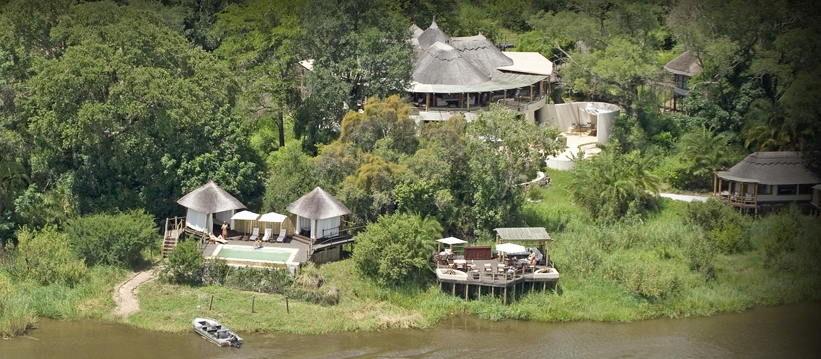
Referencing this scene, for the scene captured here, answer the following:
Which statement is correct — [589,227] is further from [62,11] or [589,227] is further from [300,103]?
[62,11]

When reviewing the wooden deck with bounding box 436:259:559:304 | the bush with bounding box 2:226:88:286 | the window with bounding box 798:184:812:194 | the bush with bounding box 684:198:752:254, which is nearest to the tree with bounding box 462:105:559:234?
the wooden deck with bounding box 436:259:559:304

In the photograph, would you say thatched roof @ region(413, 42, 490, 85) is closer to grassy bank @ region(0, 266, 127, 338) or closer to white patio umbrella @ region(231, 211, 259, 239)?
white patio umbrella @ region(231, 211, 259, 239)

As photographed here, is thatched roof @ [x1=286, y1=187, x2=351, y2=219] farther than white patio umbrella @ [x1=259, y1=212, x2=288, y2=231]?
No

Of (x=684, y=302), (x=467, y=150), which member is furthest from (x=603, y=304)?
(x=467, y=150)

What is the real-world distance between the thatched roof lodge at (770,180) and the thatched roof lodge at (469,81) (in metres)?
11.8

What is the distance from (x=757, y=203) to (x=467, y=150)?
12949 mm

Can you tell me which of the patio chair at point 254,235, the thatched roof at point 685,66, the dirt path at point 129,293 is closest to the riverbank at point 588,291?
the dirt path at point 129,293

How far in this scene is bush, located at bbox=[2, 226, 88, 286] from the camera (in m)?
46.6

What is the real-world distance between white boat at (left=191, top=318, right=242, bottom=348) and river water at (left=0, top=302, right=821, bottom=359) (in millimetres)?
262

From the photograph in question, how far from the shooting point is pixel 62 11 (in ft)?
173

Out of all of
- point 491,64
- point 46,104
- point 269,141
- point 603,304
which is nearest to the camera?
point 603,304

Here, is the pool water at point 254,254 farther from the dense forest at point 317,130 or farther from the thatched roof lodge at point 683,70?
the thatched roof lodge at point 683,70

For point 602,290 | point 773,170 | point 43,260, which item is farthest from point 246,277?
point 773,170

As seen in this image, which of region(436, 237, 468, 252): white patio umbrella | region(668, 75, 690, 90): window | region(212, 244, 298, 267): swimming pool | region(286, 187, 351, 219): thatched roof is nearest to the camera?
region(212, 244, 298, 267): swimming pool
